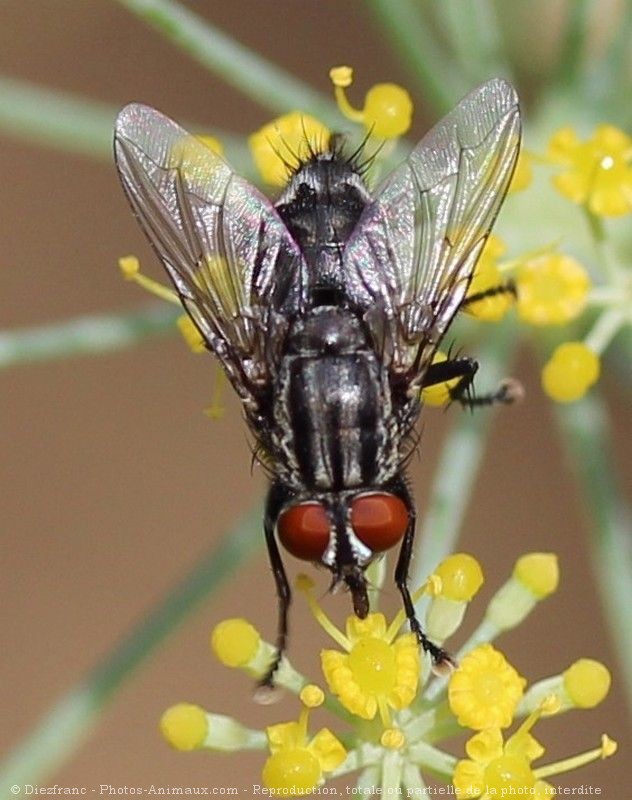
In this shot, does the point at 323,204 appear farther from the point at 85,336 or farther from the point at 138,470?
the point at 138,470

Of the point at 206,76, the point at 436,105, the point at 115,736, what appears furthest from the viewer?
the point at 206,76

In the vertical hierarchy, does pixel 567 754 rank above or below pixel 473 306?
below

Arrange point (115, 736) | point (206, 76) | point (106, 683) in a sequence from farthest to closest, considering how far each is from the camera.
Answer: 1. point (206, 76)
2. point (115, 736)
3. point (106, 683)

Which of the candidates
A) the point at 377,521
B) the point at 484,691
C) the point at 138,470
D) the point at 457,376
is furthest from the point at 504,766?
the point at 138,470

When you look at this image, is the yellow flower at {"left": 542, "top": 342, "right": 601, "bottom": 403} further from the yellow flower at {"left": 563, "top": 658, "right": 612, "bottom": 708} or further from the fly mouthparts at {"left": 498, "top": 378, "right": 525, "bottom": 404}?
the yellow flower at {"left": 563, "top": 658, "right": 612, "bottom": 708}

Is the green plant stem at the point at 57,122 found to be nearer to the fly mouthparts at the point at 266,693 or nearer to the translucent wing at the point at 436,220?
the translucent wing at the point at 436,220

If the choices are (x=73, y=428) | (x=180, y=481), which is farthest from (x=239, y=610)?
(x=73, y=428)

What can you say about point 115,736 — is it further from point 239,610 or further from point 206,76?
point 206,76
